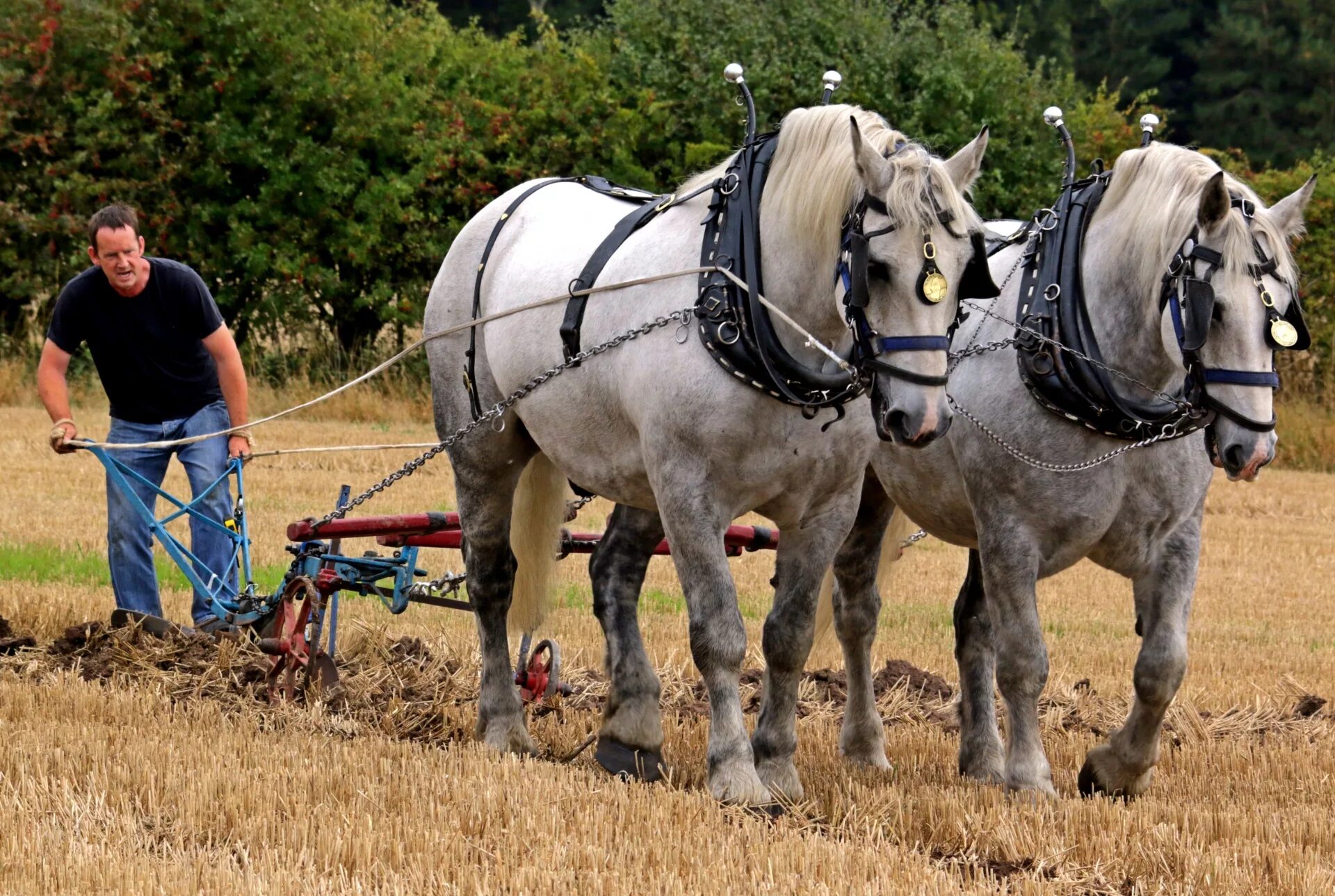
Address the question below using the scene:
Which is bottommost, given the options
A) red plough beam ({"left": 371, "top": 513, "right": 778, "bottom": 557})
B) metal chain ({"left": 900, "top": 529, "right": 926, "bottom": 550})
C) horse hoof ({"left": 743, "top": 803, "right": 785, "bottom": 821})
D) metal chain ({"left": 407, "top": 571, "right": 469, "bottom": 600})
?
horse hoof ({"left": 743, "top": 803, "right": 785, "bottom": 821})

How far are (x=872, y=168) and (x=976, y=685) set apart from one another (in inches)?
84.9

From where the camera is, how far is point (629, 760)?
17.2ft

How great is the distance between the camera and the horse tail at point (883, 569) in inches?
241

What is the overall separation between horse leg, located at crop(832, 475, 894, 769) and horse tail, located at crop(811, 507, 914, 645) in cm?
2

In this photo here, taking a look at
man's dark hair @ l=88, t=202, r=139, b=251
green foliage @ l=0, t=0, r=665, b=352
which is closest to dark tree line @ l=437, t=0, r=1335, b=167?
green foliage @ l=0, t=0, r=665, b=352

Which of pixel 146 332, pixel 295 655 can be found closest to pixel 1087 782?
pixel 295 655

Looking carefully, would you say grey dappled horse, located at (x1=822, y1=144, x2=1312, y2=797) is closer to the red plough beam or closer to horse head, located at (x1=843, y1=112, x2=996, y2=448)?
horse head, located at (x1=843, y1=112, x2=996, y2=448)

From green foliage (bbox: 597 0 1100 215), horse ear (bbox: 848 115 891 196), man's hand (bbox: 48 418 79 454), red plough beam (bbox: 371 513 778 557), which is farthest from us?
green foliage (bbox: 597 0 1100 215)

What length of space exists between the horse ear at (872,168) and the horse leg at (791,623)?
3.18 ft

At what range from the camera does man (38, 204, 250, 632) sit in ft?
22.2

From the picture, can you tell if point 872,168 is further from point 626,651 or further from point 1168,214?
point 626,651

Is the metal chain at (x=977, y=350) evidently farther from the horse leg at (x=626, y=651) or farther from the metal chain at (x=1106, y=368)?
the horse leg at (x=626, y=651)

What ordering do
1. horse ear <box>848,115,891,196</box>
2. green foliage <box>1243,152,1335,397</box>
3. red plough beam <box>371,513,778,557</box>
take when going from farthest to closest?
green foliage <box>1243,152,1335,397</box> < red plough beam <box>371,513,778,557</box> < horse ear <box>848,115,891,196</box>

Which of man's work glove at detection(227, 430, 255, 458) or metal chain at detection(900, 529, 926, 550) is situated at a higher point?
man's work glove at detection(227, 430, 255, 458)
